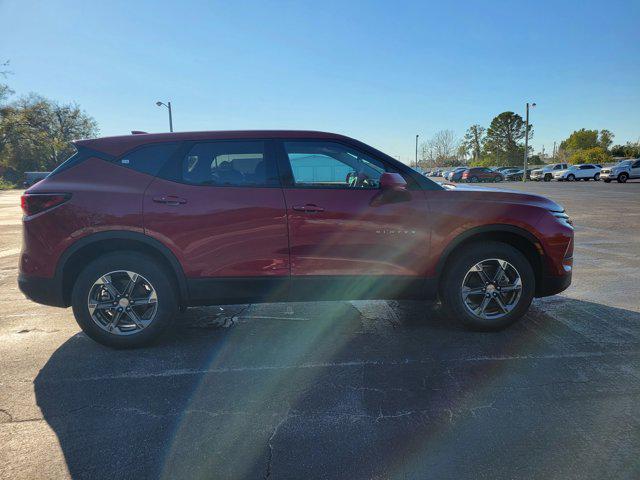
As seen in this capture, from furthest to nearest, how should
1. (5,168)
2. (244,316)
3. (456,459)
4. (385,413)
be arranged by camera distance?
(5,168) → (244,316) → (385,413) → (456,459)

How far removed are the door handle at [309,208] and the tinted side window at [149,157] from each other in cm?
118

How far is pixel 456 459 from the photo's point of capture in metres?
2.21

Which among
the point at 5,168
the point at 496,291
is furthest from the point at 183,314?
the point at 5,168

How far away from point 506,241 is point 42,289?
13.5 feet

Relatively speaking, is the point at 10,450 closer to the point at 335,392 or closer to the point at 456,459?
the point at 335,392

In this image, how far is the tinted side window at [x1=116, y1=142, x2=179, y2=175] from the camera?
11.4 feet

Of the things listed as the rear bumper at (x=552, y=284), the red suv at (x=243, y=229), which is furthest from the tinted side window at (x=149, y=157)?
the rear bumper at (x=552, y=284)

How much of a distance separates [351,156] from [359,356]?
1.75 metres

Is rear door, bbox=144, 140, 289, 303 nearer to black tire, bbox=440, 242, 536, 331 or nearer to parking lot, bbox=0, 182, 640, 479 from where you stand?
parking lot, bbox=0, 182, 640, 479

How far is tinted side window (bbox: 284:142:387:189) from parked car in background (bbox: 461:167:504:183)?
41349mm

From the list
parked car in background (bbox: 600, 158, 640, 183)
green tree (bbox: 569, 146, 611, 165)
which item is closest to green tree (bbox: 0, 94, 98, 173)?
parked car in background (bbox: 600, 158, 640, 183)

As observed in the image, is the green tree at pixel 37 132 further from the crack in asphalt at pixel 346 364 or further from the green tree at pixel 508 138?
the green tree at pixel 508 138

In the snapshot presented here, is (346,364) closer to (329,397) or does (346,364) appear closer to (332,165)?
(329,397)

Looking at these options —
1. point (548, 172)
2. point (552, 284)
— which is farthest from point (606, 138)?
point (552, 284)
